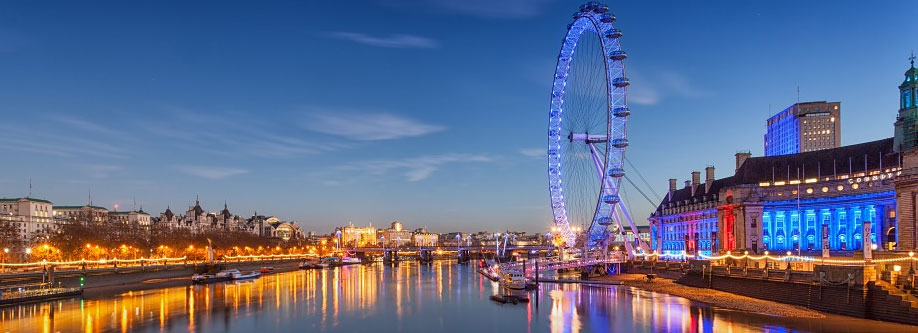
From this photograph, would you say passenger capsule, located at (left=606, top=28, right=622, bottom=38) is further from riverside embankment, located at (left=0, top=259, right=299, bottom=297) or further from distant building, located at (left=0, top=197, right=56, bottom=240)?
distant building, located at (left=0, top=197, right=56, bottom=240)

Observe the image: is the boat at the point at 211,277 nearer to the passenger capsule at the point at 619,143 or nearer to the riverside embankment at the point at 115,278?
the riverside embankment at the point at 115,278

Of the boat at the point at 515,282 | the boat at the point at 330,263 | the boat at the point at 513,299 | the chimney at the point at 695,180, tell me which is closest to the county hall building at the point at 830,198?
the chimney at the point at 695,180

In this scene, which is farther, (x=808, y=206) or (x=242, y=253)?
(x=242, y=253)

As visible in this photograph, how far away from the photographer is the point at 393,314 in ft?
196

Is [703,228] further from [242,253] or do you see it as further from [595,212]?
[242,253]

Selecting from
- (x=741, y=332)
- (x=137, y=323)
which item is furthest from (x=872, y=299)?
(x=137, y=323)

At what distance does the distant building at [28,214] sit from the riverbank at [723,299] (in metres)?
145

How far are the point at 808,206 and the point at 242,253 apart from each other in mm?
130242

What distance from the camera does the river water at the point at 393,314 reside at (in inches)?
1889

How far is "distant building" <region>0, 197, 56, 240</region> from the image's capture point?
167 metres

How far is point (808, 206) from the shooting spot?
9231 centimetres

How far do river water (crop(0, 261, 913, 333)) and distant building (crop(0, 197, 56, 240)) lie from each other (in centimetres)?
11068

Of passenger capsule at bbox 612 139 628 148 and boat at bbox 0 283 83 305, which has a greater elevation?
passenger capsule at bbox 612 139 628 148

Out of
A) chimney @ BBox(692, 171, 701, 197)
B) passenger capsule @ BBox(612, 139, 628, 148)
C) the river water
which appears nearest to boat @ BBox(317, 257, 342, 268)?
chimney @ BBox(692, 171, 701, 197)
